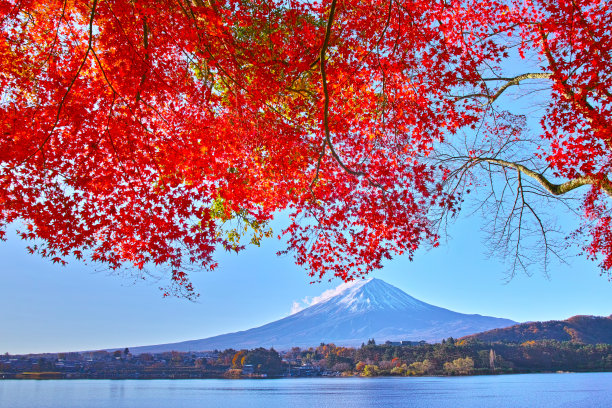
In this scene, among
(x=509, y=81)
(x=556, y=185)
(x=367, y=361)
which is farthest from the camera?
(x=367, y=361)

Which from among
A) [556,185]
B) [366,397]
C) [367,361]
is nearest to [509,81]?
[556,185]

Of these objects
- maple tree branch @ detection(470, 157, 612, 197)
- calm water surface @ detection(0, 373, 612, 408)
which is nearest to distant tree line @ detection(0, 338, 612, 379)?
calm water surface @ detection(0, 373, 612, 408)

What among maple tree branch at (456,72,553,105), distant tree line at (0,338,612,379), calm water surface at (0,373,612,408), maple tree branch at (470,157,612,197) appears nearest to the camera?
maple tree branch at (470,157,612,197)

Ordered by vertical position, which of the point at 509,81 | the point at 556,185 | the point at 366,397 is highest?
the point at 509,81

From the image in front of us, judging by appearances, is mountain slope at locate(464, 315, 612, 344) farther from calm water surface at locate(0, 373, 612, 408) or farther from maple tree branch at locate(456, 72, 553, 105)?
maple tree branch at locate(456, 72, 553, 105)

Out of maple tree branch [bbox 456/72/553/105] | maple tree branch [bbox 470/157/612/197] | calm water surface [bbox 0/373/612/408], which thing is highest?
maple tree branch [bbox 456/72/553/105]

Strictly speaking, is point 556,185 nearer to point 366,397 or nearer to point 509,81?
point 509,81

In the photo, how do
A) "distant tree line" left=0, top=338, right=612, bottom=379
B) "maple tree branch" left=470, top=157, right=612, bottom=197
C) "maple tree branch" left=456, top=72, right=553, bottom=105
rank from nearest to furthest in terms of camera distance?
"maple tree branch" left=470, top=157, right=612, bottom=197 < "maple tree branch" left=456, top=72, right=553, bottom=105 < "distant tree line" left=0, top=338, right=612, bottom=379

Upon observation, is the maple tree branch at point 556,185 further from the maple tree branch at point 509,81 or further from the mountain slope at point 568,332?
the mountain slope at point 568,332

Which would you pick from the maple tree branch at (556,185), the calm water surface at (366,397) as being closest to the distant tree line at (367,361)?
the calm water surface at (366,397)

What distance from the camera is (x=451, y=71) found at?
720cm

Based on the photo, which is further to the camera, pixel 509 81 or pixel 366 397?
pixel 366 397

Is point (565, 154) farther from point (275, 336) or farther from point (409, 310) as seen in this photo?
point (409, 310)

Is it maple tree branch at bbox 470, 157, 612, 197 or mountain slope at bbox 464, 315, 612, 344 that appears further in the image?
mountain slope at bbox 464, 315, 612, 344
